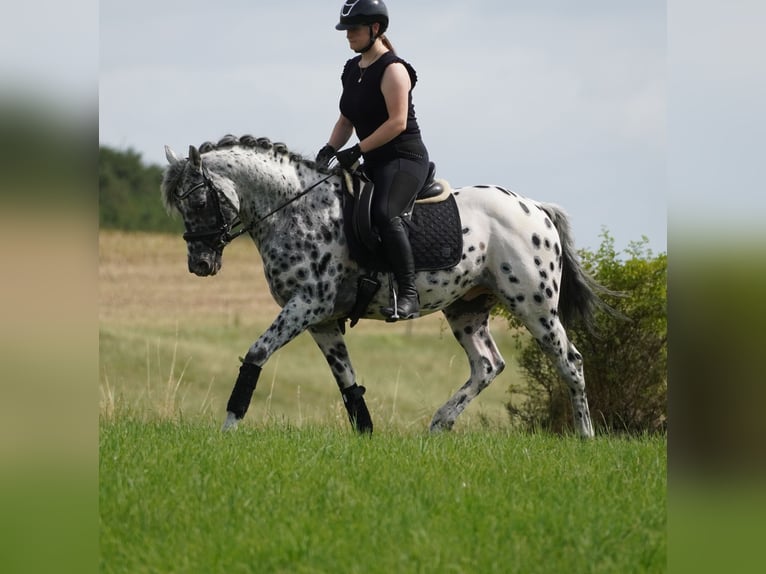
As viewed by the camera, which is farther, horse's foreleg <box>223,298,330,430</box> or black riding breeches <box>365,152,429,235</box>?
black riding breeches <box>365,152,429,235</box>

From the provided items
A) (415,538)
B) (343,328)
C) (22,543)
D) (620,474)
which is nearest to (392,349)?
(343,328)

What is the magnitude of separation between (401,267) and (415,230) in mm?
400

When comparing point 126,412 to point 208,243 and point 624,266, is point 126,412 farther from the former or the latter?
point 624,266

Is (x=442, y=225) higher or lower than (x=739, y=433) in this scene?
higher

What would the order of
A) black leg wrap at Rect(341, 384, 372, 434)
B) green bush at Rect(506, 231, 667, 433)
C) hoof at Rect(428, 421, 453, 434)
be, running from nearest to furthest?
black leg wrap at Rect(341, 384, 372, 434)
hoof at Rect(428, 421, 453, 434)
green bush at Rect(506, 231, 667, 433)

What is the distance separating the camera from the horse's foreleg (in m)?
7.08

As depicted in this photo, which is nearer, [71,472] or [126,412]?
[71,472]

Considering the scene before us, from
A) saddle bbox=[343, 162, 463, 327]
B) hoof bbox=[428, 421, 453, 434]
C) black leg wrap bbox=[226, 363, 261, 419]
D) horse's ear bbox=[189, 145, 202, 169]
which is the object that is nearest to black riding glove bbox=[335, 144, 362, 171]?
saddle bbox=[343, 162, 463, 327]

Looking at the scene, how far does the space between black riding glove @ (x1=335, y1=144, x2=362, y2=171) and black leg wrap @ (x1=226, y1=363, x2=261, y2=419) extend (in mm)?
1804

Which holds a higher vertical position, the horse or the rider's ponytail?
the rider's ponytail

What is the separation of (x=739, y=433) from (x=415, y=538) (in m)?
1.71

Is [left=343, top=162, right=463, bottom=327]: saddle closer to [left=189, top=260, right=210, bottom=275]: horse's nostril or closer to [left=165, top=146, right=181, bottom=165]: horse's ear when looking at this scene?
[left=189, top=260, right=210, bottom=275]: horse's nostril

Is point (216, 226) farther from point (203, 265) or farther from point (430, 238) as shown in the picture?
point (430, 238)

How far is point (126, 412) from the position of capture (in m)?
8.98
